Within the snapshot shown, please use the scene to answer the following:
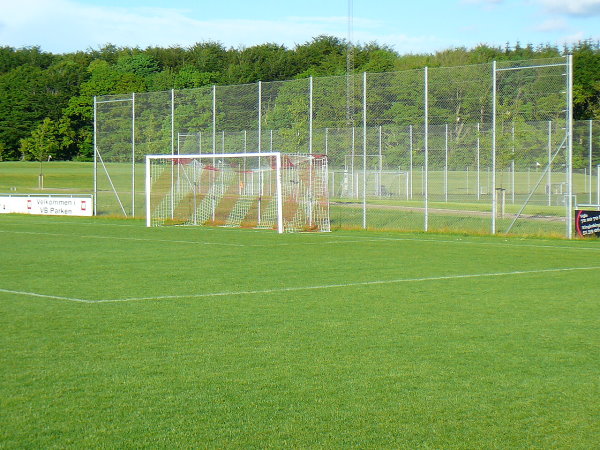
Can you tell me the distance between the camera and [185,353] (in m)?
7.28

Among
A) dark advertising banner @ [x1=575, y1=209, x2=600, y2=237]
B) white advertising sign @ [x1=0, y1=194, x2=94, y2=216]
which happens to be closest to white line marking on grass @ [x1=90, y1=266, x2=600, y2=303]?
dark advertising banner @ [x1=575, y1=209, x2=600, y2=237]

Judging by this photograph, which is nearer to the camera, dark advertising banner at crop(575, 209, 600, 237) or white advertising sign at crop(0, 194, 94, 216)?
dark advertising banner at crop(575, 209, 600, 237)

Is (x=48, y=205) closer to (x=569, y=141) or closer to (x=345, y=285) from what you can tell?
(x=569, y=141)

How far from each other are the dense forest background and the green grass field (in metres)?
59.4

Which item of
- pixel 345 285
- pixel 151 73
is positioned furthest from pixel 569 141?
pixel 151 73

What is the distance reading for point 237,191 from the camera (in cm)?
2867

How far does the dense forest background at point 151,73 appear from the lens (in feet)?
247

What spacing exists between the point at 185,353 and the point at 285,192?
19.1 m

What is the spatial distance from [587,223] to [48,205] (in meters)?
23.0

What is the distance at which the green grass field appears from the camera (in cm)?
520

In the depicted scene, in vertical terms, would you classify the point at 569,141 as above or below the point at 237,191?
above

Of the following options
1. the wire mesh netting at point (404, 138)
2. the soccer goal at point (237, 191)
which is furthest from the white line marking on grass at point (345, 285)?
the soccer goal at point (237, 191)

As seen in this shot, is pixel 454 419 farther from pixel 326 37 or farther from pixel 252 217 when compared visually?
pixel 326 37

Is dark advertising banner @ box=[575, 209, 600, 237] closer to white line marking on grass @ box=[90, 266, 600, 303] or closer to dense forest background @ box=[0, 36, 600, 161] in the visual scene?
white line marking on grass @ box=[90, 266, 600, 303]
